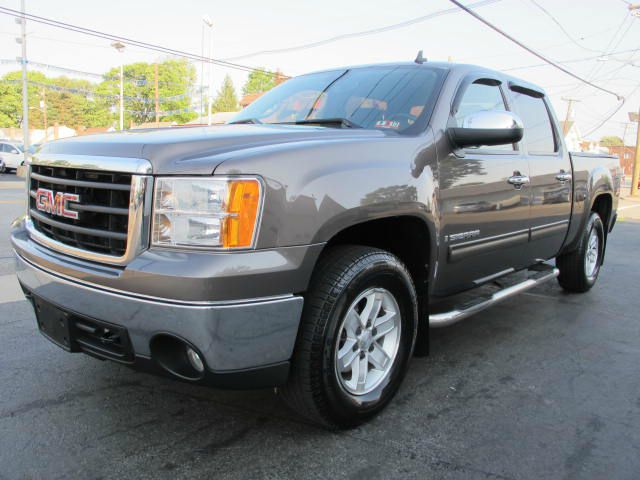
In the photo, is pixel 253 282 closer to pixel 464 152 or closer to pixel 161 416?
pixel 161 416

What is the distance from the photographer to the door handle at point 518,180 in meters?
3.52

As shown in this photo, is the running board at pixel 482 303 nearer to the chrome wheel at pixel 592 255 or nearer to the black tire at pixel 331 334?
the black tire at pixel 331 334

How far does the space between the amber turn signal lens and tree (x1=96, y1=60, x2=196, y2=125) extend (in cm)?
7712

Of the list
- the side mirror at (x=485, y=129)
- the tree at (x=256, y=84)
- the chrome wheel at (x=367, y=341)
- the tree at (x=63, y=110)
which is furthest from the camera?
the tree at (x=63, y=110)

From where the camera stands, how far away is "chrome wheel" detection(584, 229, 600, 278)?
17.8ft

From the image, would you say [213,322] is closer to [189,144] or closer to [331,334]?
[331,334]

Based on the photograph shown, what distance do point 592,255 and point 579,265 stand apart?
46 cm

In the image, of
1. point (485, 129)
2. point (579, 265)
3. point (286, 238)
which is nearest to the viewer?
point (286, 238)

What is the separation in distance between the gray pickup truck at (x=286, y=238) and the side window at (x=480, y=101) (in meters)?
0.02

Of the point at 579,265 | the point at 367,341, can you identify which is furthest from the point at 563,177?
the point at 367,341

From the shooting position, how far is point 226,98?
9881 cm

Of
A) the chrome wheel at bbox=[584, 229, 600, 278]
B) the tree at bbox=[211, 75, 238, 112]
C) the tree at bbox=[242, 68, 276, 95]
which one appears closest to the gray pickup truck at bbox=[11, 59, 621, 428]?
the chrome wheel at bbox=[584, 229, 600, 278]

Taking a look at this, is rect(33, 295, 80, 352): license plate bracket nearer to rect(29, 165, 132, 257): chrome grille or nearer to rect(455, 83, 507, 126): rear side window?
rect(29, 165, 132, 257): chrome grille

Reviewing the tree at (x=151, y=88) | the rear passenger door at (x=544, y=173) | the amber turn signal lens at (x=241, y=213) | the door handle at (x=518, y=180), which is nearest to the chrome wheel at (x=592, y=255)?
the rear passenger door at (x=544, y=173)
